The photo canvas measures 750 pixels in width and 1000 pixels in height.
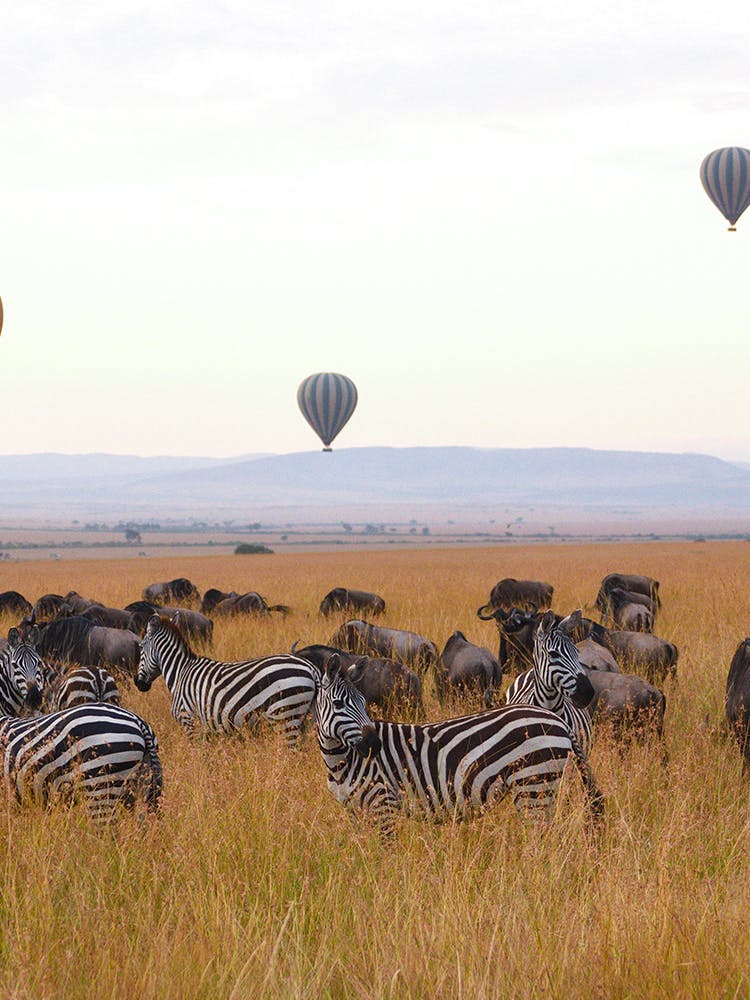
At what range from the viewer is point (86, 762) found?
7086mm

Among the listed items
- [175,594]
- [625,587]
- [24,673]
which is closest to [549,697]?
[24,673]

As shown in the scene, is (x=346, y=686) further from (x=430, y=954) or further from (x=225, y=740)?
(x=225, y=740)

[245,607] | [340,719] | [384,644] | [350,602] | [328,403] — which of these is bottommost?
[245,607]

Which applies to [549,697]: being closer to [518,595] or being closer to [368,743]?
[368,743]

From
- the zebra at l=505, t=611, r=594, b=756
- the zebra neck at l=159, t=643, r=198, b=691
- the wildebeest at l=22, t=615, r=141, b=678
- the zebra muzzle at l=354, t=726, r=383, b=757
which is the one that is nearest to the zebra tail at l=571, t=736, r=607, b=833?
the zebra muzzle at l=354, t=726, r=383, b=757

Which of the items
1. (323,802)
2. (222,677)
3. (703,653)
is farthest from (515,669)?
(323,802)

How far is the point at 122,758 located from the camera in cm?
719

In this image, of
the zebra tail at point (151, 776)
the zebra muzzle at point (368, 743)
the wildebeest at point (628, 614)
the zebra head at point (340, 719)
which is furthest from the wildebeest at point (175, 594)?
the zebra muzzle at point (368, 743)

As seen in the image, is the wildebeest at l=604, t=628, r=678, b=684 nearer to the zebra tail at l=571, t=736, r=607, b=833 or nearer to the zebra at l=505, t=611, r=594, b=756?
the zebra at l=505, t=611, r=594, b=756

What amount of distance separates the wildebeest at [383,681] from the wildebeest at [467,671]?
2.31 ft

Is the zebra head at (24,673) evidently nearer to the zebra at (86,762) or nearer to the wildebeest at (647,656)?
the zebra at (86,762)

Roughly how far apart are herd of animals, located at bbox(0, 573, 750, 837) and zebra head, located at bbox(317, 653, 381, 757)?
0.03ft

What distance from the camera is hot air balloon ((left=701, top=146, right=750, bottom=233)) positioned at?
59.7m

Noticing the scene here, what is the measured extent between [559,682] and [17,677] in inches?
181
